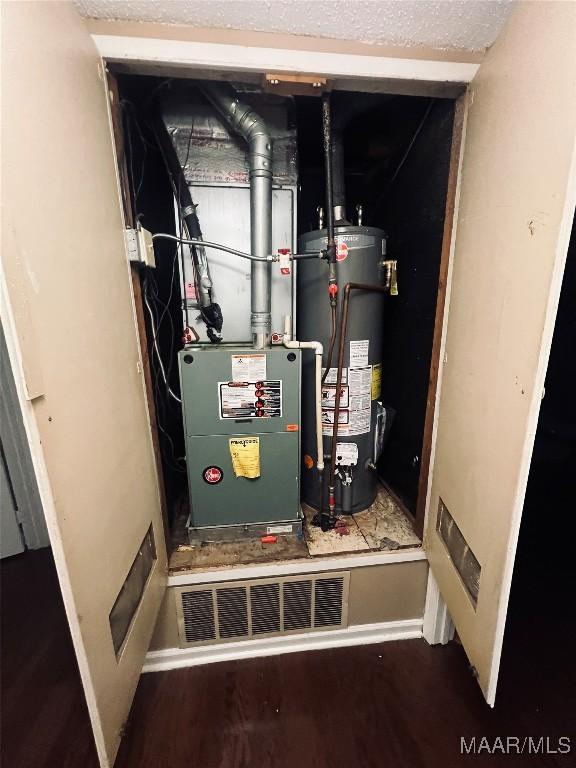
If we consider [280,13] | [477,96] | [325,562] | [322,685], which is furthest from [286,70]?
[322,685]

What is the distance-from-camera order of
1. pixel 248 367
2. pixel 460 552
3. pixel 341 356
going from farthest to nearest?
1. pixel 341 356
2. pixel 248 367
3. pixel 460 552

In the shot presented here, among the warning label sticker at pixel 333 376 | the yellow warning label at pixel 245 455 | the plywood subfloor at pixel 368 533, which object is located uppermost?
the warning label sticker at pixel 333 376

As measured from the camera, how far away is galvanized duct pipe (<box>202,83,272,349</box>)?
1.20 m

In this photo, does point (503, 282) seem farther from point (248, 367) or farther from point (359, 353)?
point (248, 367)

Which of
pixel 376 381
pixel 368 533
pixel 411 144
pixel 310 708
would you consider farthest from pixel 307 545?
pixel 411 144

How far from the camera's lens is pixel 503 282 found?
0.83 metres

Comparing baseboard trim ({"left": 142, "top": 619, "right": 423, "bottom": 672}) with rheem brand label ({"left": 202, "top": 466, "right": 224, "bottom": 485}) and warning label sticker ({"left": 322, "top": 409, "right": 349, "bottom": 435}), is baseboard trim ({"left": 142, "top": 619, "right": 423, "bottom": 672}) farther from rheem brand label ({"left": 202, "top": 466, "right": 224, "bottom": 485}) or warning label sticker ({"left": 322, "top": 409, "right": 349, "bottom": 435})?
warning label sticker ({"left": 322, "top": 409, "right": 349, "bottom": 435})

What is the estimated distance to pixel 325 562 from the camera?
4.18 ft

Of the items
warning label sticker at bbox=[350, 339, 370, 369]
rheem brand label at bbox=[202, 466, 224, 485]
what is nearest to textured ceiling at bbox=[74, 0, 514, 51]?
warning label sticker at bbox=[350, 339, 370, 369]

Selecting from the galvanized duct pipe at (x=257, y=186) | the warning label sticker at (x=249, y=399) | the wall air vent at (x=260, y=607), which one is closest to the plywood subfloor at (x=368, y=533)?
the wall air vent at (x=260, y=607)

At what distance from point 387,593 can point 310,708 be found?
1.55 ft

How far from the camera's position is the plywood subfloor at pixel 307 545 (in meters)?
1.27

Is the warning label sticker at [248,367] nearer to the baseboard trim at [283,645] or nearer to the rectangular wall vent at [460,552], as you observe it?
the rectangular wall vent at [460,552]

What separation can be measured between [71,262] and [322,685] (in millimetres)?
1571
